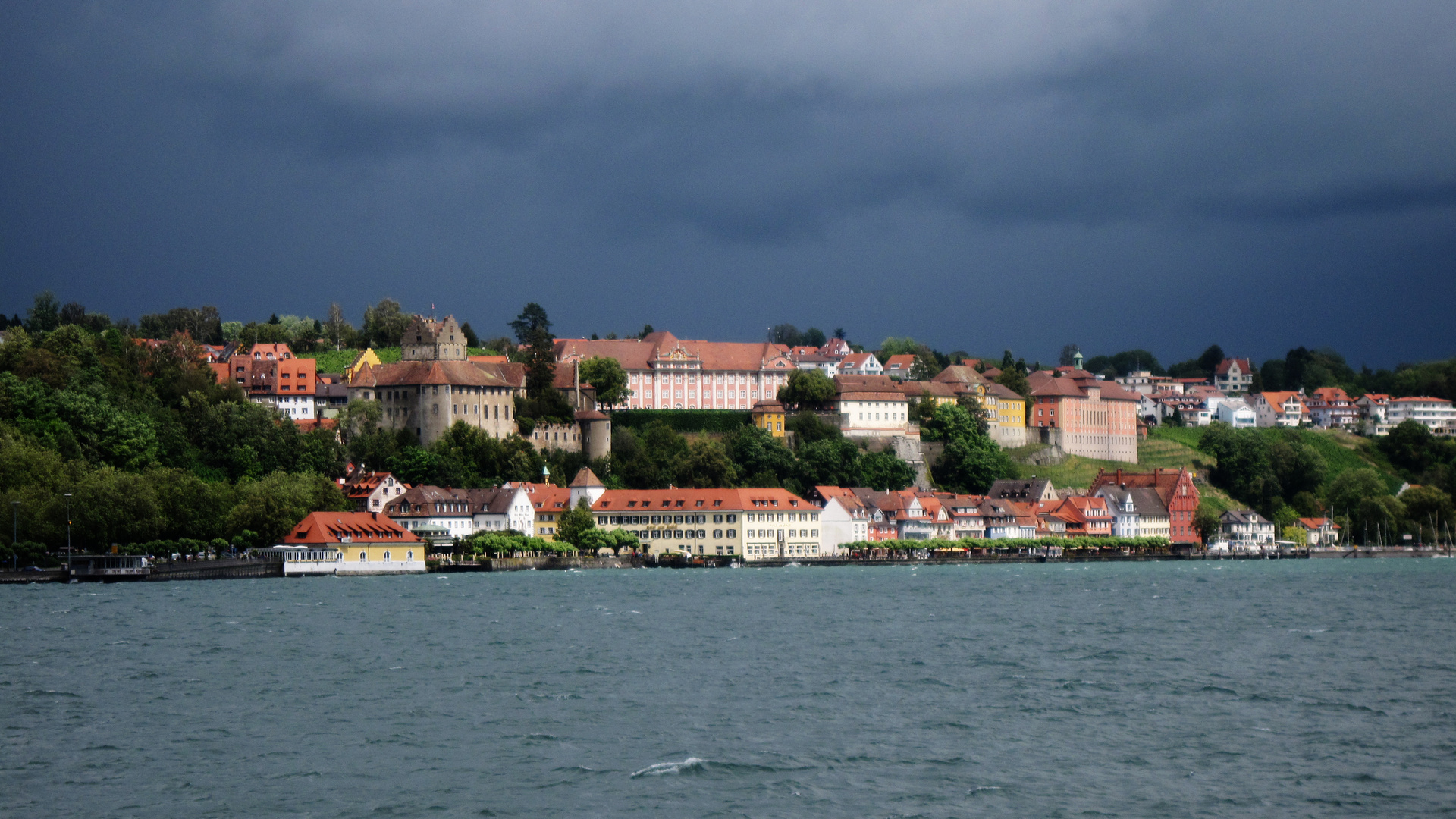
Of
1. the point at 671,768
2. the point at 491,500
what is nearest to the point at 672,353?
the point at 491,500

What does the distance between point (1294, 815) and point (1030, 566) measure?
3035 inches

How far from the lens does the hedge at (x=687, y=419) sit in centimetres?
11444

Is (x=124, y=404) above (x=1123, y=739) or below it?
above

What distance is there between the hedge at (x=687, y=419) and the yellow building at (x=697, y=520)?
17.6 metres

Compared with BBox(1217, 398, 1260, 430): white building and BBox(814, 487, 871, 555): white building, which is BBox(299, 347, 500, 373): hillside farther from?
BBox(1217, 398, 1260, 430): white building

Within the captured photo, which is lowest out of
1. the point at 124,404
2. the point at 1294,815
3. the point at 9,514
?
the point at 1294,815

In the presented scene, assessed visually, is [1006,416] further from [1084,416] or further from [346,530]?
[346,530]

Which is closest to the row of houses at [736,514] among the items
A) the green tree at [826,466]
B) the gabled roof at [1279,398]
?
the green tree at [826,466]

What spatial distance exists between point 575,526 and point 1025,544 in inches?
1334

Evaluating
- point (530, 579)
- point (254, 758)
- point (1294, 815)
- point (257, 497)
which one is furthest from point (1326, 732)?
point (257, 497)

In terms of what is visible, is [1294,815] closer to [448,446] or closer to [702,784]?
[702,784]

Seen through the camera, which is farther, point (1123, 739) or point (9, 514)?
point (9, 514)

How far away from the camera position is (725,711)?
29469 millimetres

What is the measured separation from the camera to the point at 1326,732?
2639 centimetres
